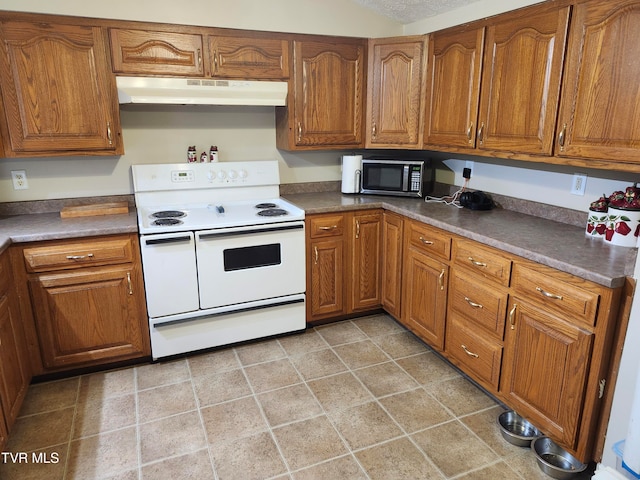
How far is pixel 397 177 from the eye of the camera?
320 centimetres

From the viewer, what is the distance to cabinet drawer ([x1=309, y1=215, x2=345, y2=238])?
2.92 meters

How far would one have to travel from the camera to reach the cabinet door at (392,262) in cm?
295

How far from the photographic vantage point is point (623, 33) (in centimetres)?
180

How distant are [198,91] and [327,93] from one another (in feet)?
2.91

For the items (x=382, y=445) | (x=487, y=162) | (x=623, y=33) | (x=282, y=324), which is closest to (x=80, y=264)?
(x=282, y=324)

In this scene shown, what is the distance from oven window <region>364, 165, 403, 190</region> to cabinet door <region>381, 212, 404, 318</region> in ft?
0.92

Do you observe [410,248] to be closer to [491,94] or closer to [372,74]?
[491,94]

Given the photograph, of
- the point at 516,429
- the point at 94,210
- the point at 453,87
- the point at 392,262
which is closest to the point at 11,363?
the point at 94,210

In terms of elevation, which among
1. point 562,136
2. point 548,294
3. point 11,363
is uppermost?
point 562,136

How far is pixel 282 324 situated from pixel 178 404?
87cm

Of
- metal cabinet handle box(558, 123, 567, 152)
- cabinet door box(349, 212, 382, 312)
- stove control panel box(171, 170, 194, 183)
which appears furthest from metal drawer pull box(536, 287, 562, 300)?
stove control panel box(171, 170, 194, 183)

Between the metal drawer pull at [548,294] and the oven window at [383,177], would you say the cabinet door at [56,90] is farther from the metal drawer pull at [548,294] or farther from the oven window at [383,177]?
the metal drawer pull at [548,294]

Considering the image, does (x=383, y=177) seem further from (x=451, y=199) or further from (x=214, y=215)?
(x=214, y=215)

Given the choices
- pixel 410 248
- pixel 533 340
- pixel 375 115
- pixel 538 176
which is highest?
pixel 375 115
